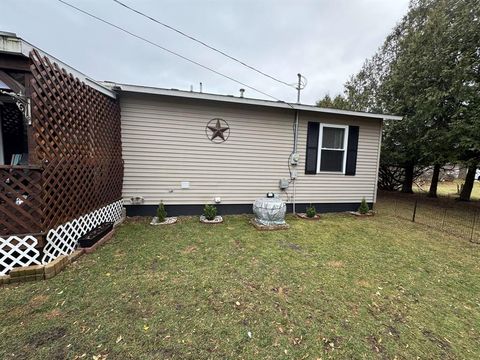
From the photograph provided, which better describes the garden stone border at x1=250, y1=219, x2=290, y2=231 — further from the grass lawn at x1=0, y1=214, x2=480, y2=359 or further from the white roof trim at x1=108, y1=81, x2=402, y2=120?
the white roof trim at x1=108, y1=81, x2=402, y2=120

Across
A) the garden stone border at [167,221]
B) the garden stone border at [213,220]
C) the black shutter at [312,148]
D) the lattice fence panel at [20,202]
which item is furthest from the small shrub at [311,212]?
the lattice fence panel at [20,202]

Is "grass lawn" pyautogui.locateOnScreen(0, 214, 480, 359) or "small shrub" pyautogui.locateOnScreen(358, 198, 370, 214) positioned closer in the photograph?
"grass lawn" pyautogui.locateOnScreen(0, 214, 480, 359)

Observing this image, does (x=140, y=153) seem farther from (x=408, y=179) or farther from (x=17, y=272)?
(x=408, y=179)

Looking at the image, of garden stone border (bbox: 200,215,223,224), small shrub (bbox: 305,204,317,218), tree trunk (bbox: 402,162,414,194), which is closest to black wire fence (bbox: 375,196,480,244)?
small shrub (bbox: 305,204,317,218)

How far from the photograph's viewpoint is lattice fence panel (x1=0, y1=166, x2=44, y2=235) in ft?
8.17

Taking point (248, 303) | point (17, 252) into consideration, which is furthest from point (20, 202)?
point (248, 303)

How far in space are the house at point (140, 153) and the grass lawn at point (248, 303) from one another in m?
0.83

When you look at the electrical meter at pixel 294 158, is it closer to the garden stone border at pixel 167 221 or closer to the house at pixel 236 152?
the house at pixel 236 152

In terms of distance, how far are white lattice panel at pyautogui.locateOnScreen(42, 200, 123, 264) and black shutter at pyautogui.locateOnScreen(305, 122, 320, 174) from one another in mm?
5050

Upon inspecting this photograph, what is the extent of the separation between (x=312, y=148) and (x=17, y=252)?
613cm

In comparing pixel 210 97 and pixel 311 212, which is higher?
pixel 210 97

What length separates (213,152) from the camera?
5.39 meters

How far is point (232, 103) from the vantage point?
523 cm

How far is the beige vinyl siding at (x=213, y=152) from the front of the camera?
4961mm
